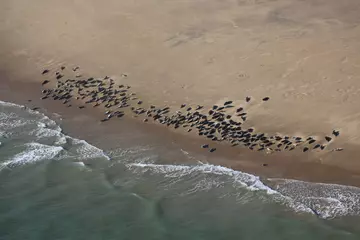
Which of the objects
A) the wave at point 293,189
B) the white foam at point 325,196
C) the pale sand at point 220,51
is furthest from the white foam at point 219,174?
the pale sand at point 220,51

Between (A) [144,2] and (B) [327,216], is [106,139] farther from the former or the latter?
(A) [144,2]

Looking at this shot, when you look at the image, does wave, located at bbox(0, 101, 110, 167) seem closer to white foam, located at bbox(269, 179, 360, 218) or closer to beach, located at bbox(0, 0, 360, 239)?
beach, located at bbox(0, 0, 360, 239)

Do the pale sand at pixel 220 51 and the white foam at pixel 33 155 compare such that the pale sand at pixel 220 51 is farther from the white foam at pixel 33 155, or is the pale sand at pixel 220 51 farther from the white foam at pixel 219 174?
the white foam at pixel 33 155

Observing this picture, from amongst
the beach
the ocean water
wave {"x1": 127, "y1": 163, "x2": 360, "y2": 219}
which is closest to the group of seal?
the beach

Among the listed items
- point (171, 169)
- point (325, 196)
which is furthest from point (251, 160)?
point (325, 196)

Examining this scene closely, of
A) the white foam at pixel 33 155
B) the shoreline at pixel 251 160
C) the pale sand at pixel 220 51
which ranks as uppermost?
the pale sand at pixel 220 51

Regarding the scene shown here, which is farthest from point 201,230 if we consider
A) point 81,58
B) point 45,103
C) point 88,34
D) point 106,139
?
point 88,34
